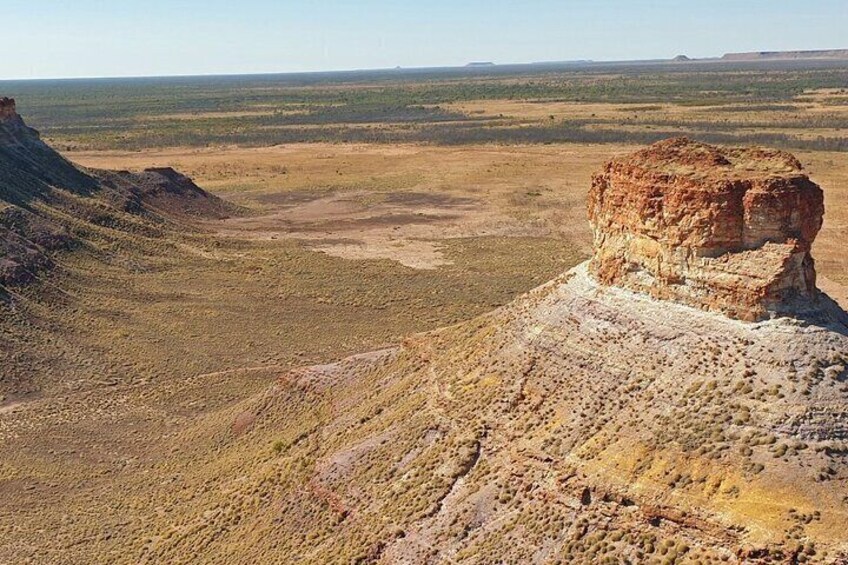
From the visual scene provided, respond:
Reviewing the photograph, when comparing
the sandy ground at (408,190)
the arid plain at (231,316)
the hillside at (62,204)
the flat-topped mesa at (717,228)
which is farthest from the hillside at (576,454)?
the hillside at (62,204)

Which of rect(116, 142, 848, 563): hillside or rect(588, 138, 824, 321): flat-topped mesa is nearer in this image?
rect(116, 142, 848, 563): hillside

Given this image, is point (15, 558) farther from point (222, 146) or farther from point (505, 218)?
point (222, 146)

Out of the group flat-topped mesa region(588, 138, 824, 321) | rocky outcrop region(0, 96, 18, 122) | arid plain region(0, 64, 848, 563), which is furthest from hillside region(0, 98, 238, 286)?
flat-topped mesa region(588, 138, 824, 321)

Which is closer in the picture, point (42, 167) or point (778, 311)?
point (778, 311)

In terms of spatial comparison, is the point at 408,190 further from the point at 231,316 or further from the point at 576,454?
the point at 576,454

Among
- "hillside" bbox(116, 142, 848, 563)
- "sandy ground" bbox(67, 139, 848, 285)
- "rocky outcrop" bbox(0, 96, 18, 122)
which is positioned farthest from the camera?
"sandy ground" bbox(67, 139, 848, 285)

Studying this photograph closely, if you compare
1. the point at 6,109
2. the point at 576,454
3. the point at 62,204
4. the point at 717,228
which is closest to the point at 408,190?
the point at 62,204

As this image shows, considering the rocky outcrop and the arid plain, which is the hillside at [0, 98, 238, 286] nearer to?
the rocky outcrop

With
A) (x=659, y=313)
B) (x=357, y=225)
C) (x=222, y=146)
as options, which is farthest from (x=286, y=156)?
(x=659, y=313)
